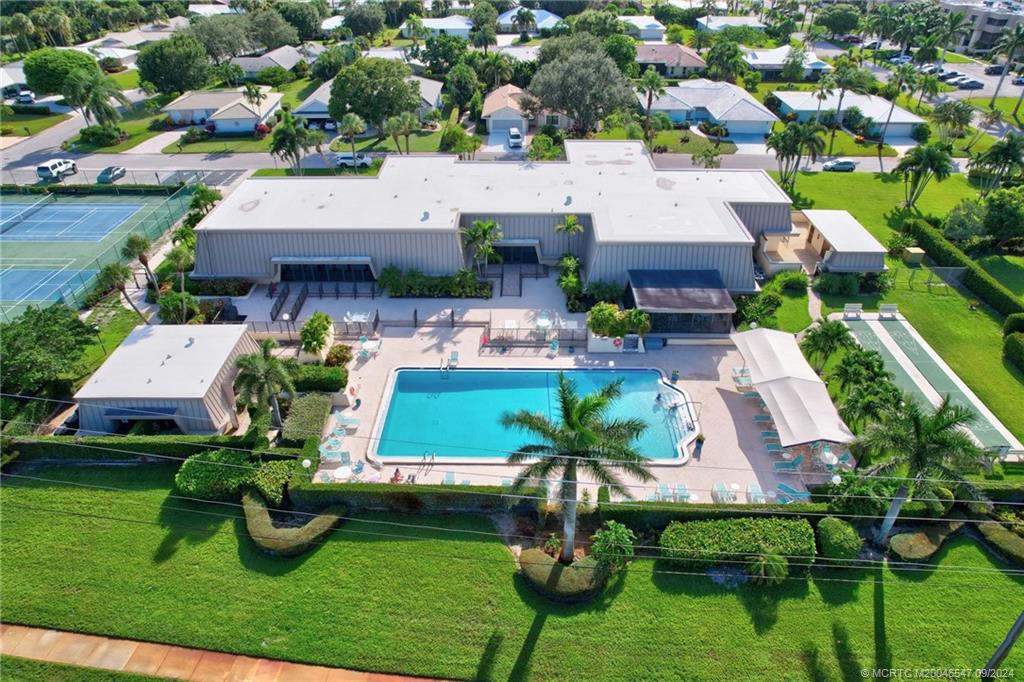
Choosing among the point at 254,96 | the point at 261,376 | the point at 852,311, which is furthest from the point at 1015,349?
the point at 254,96

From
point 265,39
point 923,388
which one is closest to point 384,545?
point 923,388

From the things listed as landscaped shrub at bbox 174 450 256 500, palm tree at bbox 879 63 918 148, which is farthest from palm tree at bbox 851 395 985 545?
palm tree at bbox 879 63 918 148

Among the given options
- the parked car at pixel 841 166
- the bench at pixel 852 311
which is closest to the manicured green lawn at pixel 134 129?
A: the bench at pixel 852 311

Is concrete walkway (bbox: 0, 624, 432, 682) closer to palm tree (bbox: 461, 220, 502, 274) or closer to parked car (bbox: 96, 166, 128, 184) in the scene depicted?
palm tree (bbox: 461, 220, 502, 274)

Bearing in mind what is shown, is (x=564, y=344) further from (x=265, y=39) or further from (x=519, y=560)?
(x=265, y=39)

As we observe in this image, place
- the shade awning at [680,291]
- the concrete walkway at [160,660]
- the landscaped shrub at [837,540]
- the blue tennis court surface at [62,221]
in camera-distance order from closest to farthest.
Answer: the concrete walkway at [160,660] → the landscaped shrub at [837,540] → the shade awning at [680,291] → the blue tennis court surface at [62,221]

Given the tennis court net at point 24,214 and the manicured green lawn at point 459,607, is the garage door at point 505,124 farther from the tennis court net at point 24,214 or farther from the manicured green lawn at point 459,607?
the manicured green lawn at point 459,607

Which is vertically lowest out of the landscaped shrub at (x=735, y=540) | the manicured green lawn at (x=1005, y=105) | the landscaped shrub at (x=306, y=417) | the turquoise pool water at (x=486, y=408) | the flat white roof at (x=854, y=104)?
the turquoise pool water at (x=486, y=408)
